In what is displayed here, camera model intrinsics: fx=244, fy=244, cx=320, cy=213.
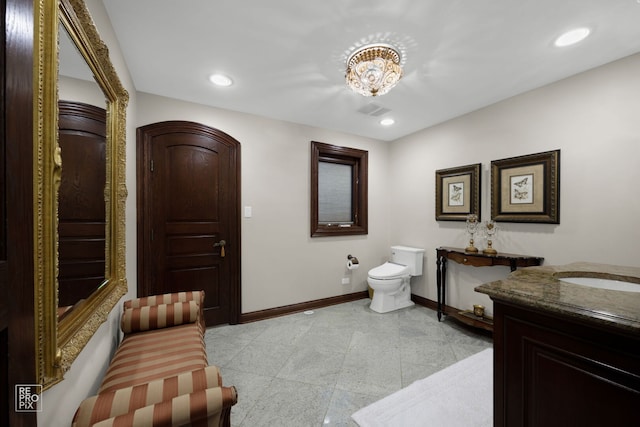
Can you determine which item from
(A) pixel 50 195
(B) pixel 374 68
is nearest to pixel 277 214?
(B) pixel 374 68

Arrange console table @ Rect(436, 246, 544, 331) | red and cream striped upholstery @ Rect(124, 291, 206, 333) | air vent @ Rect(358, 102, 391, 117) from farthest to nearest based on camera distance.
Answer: air vent @ Rect(358, 102, 391, 117) < console table @ Rect(436, 246, 544, 331) < red and cream striped upholstery @ Rect(124, 291, 206, 333)

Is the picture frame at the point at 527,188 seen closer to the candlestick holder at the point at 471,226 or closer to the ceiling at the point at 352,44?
the candlestick holder at the point at 471,226

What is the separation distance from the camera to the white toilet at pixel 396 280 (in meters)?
3.16

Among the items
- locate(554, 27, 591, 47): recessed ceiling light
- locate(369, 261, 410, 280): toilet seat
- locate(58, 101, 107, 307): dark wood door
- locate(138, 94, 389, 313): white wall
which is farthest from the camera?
locate(369, 261, 410, 280): toilet seat

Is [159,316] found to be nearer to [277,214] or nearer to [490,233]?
[277,214]

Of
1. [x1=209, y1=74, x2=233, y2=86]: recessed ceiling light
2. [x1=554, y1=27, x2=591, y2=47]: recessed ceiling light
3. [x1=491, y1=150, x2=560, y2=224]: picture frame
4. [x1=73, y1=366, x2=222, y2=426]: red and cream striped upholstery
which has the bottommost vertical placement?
[x1=73, y1=366, x2=222, y2=426]: red and cream striped upholstery

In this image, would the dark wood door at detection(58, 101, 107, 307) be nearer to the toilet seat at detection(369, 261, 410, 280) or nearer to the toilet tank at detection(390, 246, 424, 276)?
the toilet seat at detection(369, 261, 410, 280)

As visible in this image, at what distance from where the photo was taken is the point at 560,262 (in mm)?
2191

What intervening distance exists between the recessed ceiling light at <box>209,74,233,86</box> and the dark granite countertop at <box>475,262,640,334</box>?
2.45 metres

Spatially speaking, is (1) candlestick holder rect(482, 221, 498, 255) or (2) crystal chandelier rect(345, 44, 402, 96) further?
(1) candlestick holder rect(482, 221, 498, 255)

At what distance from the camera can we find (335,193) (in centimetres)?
371

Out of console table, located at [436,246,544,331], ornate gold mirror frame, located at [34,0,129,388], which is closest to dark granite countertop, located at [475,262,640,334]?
console table, located at [436,246,544,331]

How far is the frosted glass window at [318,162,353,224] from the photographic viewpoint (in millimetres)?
3605

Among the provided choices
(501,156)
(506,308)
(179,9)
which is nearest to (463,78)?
(501,156)
